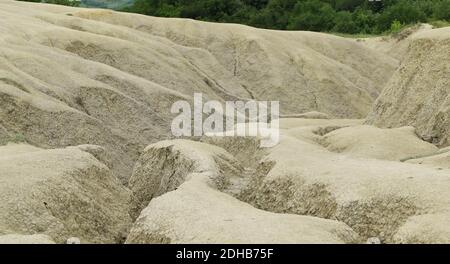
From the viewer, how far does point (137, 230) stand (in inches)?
499

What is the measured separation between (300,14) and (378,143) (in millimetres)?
60246

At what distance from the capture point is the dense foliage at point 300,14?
75.4 meters

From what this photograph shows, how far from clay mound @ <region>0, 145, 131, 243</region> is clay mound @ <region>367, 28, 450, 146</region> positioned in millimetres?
9320

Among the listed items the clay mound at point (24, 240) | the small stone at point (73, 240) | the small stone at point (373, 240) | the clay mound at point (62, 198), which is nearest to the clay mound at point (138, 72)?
the clay mound at point (62, 198)

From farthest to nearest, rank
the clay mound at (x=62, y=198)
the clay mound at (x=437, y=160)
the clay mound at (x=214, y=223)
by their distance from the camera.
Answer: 1. the clay mound at (x=437, y=160)
2. the clay mound at (x=62, y=198)
3. the clay mound at (x=214, y=223)

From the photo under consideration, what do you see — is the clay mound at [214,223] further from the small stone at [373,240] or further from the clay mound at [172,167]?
the clay mound at [172,167]

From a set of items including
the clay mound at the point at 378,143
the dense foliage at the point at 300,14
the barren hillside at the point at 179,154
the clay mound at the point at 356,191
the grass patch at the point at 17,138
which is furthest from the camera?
the dense foliage at the point at 300,14

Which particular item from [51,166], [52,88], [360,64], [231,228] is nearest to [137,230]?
[231,228]

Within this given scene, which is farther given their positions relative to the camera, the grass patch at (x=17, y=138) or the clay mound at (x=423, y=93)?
the grass patch at (x=17, y=138)

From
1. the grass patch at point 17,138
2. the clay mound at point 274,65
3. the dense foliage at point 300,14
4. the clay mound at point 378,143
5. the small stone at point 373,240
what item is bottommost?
the dense foliage at point 300,14

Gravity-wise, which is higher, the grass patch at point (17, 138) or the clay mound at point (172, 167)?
the clay mound at point (172, 167)

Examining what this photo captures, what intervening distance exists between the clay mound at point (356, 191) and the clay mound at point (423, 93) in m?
5.14

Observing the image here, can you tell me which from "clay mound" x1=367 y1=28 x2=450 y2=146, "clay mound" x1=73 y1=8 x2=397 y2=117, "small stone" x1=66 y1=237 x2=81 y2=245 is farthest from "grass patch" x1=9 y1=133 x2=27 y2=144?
"clay mound" x1=73 y1=8 x2=397 y2=117

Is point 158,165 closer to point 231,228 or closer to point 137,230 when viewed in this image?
point 137,230
